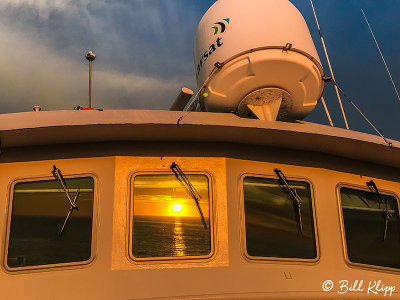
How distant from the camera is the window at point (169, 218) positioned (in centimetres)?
629

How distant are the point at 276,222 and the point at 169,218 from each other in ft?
4.22


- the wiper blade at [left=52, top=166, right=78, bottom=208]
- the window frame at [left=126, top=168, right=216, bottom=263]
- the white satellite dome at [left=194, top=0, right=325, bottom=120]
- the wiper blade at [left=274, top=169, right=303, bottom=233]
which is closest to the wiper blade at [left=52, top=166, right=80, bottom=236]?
the wiper blade at [left=52, top=166, right=78, bottom=208]

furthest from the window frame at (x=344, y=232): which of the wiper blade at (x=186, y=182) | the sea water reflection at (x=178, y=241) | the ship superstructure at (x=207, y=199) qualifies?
the sea water reflection at (x=178, y=241)

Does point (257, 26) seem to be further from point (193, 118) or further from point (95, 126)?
point (95, 126)

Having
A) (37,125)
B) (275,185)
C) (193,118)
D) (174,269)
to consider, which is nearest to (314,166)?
(275,185)

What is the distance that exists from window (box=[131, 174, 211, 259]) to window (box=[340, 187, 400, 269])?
1882 mm

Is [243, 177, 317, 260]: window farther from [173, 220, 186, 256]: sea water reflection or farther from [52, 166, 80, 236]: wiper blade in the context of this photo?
[52, 166, 80, 236]: wiper blade

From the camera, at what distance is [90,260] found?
Result: 20.4ft

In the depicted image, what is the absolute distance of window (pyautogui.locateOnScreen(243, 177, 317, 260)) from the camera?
6.52m

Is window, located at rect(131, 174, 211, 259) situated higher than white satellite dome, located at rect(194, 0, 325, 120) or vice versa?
white satellite dome, located at rect(194, 0, 325, 120)

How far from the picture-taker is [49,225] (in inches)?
250

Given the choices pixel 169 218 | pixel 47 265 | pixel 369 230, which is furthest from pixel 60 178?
pixel 369 230

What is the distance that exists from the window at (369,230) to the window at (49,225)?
10.5 feet

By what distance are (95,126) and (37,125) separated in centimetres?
65
